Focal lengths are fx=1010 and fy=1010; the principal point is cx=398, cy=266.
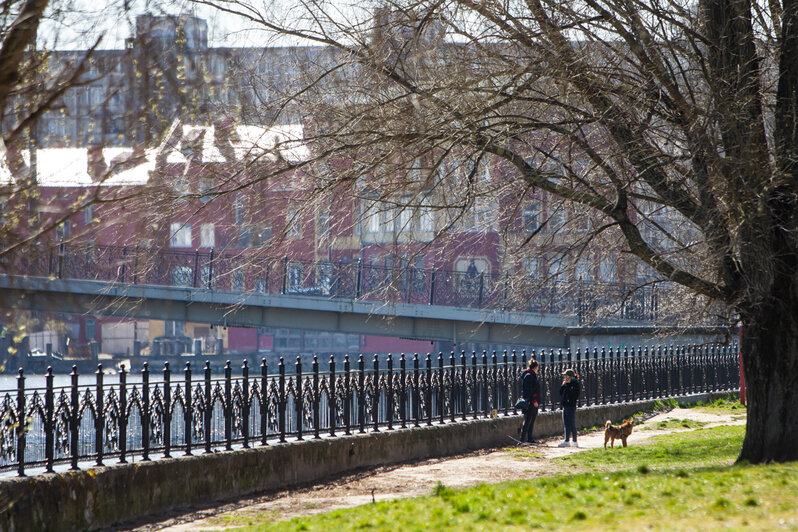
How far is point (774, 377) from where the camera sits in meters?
11.1

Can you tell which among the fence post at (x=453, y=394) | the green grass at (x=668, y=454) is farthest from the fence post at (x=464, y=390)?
the green grass at (x=668, y=454)

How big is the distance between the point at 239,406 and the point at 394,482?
231 centimetres

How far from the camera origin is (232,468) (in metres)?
12.9

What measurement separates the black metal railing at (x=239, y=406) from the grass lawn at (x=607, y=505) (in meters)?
2.27

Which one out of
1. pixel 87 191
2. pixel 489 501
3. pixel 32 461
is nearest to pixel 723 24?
pixel 489 501

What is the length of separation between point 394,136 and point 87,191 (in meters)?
5.11

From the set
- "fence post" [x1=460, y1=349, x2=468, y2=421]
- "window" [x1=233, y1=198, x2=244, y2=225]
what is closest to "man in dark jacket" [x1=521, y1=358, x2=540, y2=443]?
"fence post" [x1=460, y1=349, x2=468, y2=421]

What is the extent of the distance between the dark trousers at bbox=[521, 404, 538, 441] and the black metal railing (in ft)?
3.08

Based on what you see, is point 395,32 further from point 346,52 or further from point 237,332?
point 237,332

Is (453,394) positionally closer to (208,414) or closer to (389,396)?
(389,396)

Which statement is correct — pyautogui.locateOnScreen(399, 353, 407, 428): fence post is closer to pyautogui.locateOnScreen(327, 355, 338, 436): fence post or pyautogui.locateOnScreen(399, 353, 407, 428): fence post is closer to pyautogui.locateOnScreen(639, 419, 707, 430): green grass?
pyautogui.locateOnScreen(327, 355, 338, 436): fence post

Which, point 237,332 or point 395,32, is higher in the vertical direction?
point 395,32

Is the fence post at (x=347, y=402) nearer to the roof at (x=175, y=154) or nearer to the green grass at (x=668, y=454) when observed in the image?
the green grass at (x=668, y=454)

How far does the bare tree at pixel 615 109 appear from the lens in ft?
35.0
